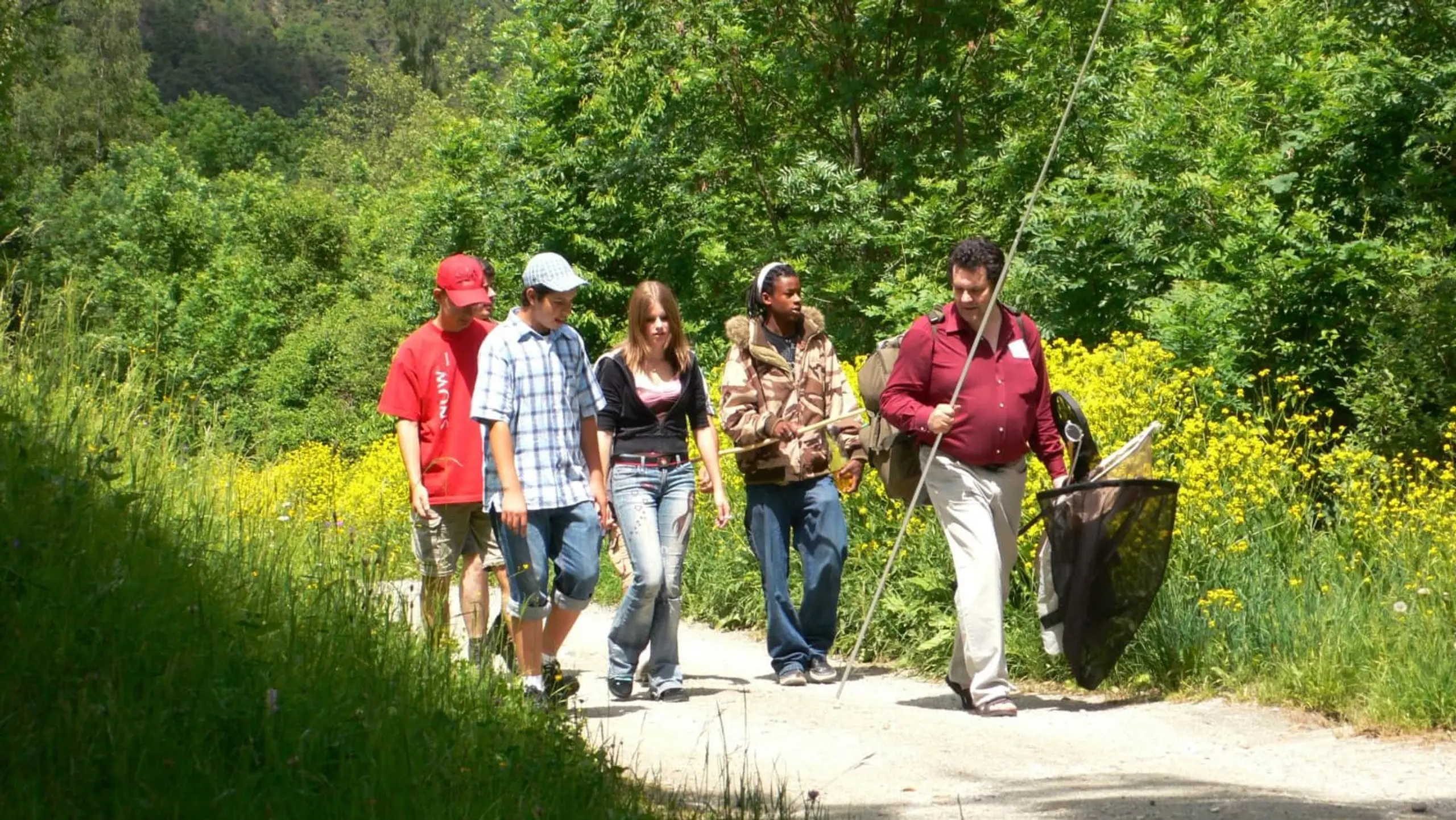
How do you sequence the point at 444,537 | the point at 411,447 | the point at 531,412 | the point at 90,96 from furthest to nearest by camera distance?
the point at 90,96 → the point at 444,537 → the point at 411,447 → the point at 531,412

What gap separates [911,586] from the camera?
9.90 meters

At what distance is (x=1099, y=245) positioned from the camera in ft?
44.6

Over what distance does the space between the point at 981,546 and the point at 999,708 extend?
2.48 feet

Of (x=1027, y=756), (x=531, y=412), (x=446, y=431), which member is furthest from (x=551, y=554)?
(x=1027, y=756)

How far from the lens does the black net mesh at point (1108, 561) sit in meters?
7.94

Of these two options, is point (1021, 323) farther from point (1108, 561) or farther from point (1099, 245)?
point (1099, 245)

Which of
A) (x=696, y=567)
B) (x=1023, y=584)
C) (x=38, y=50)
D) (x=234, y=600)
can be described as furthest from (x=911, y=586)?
(x=38, y=50)

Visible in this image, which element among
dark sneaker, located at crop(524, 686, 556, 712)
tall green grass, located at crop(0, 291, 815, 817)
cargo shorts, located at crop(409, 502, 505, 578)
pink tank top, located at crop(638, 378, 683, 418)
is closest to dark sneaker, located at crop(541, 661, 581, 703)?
dark sneaker, located at crop(524, 686, 556, 712)

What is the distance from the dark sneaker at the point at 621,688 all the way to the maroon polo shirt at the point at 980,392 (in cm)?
191

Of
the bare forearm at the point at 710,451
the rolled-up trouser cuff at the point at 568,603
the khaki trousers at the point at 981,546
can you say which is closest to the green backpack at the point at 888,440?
the khaki trousers at the point at 981,546

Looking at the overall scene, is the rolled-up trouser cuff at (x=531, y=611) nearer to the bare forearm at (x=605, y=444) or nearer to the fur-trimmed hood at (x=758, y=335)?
the bare forearm at (x=605, y=444)

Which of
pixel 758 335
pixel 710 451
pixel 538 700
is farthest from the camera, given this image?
pixel 758 335

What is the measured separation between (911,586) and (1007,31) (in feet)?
23.4

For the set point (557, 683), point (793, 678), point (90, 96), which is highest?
point (90, 96)
